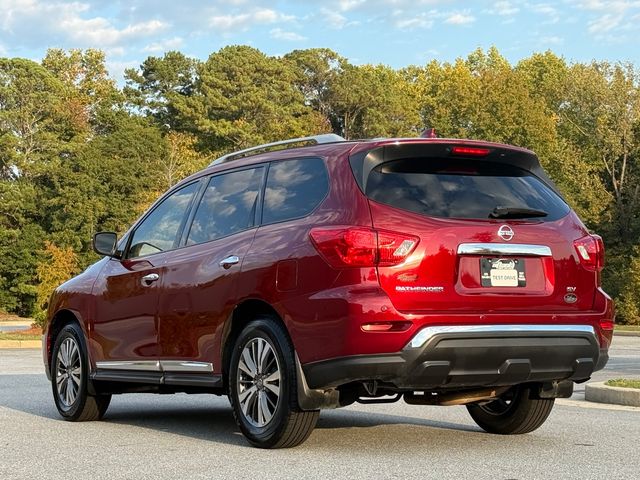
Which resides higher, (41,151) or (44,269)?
(41,151)

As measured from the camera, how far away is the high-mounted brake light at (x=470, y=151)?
7199 millimetres

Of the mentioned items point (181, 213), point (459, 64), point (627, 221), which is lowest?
point (627, 221)

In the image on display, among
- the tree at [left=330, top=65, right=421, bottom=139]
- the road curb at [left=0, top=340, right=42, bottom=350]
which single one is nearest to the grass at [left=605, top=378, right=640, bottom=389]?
the road curb at [left=0, top=340, right=42, bottom=350]

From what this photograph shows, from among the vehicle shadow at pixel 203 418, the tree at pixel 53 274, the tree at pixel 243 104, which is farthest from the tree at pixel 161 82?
the vehicle shadow at pixel 203 418

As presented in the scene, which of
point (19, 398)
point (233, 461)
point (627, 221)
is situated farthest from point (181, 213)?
point (627, 221)

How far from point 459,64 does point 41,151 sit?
121ft

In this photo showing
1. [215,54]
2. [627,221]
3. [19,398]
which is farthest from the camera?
[215,54]

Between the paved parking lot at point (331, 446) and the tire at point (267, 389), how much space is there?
13 centimetres

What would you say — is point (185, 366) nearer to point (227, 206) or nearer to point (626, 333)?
point (227, 206)

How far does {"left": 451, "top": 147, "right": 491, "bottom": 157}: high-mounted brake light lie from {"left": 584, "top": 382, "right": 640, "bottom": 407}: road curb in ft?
16.4

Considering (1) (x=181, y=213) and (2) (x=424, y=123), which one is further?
(2) (x=424, y=123)

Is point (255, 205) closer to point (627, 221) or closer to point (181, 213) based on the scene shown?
point (181, 213)

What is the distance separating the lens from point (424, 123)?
3430 inches

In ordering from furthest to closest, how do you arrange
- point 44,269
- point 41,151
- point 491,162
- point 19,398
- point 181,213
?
point 41,151
point 44,269
point 19,398
point 181,213
point 491,162
